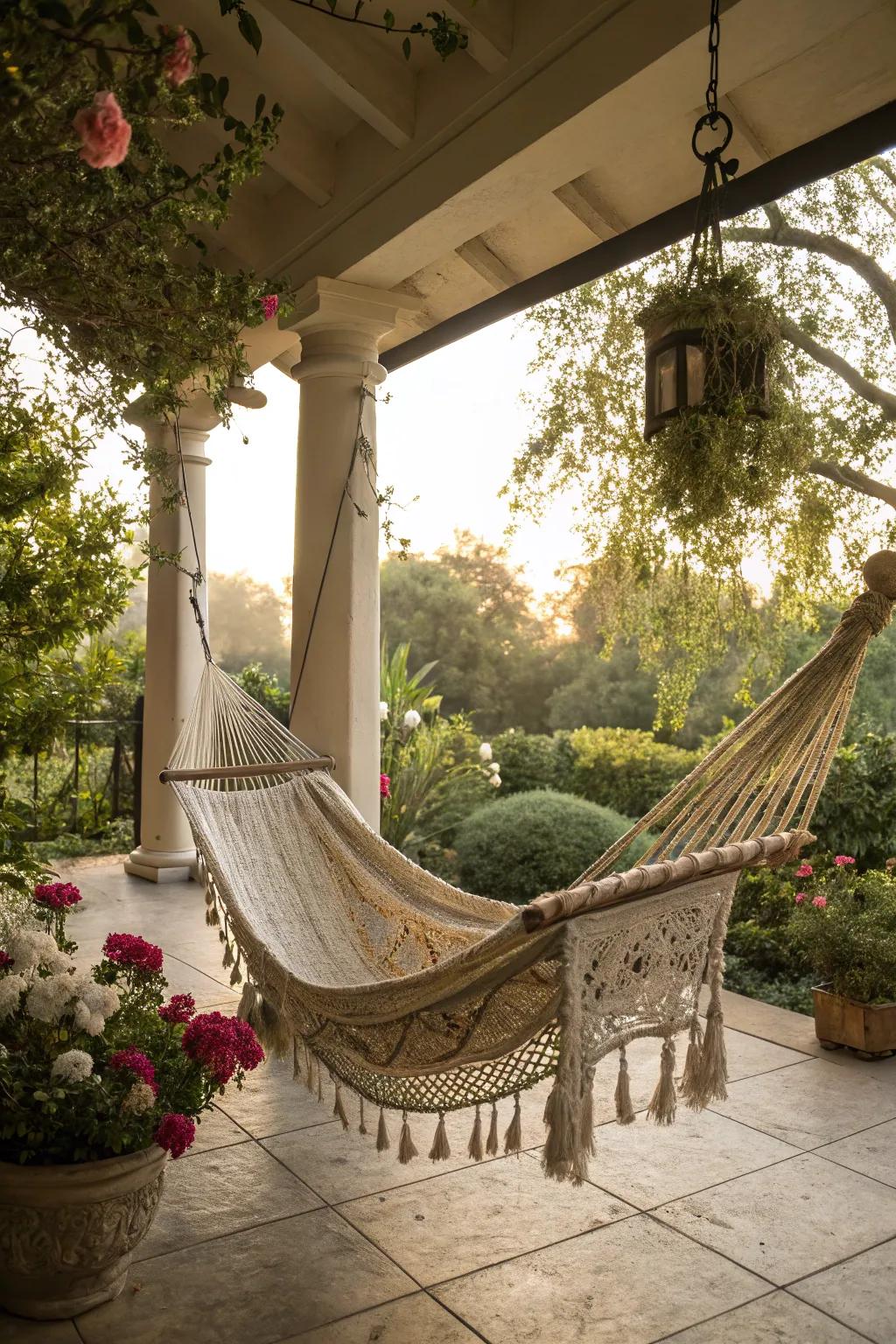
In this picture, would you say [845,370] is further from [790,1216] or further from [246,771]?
[790,1216]

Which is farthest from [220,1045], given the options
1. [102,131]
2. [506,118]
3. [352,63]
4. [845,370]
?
[845,370]

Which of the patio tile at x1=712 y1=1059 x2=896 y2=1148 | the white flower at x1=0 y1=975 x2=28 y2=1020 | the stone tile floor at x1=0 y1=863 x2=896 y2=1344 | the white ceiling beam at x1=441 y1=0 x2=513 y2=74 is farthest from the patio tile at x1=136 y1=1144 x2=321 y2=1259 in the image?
the white ceiling beam at x1=441 y1=0 x2=513 y2=74

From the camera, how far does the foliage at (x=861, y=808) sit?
4.01 m

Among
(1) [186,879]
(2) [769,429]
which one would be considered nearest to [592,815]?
(1) [186,879]

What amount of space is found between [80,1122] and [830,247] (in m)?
4.52

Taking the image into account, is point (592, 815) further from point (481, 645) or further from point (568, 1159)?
point (481, 645)

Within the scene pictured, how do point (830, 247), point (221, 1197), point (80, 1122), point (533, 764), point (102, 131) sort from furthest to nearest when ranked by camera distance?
point (533, 764), point (830, 247), point (221, 1197), point (80, 1122), point (102, 131)

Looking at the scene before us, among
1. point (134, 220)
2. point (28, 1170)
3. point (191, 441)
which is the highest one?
point (191, 441)

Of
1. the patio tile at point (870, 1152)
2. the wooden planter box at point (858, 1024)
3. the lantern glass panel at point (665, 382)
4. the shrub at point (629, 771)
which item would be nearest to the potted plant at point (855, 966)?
the wooden planter box at point (858, 1024)

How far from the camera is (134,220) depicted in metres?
1.81

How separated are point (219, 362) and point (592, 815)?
11.1 ft

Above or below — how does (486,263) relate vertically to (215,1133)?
above

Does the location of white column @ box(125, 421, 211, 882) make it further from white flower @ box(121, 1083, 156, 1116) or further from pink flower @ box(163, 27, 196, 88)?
pink flower @ box(163, 27, 196, 88)

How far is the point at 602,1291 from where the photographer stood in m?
1.69
